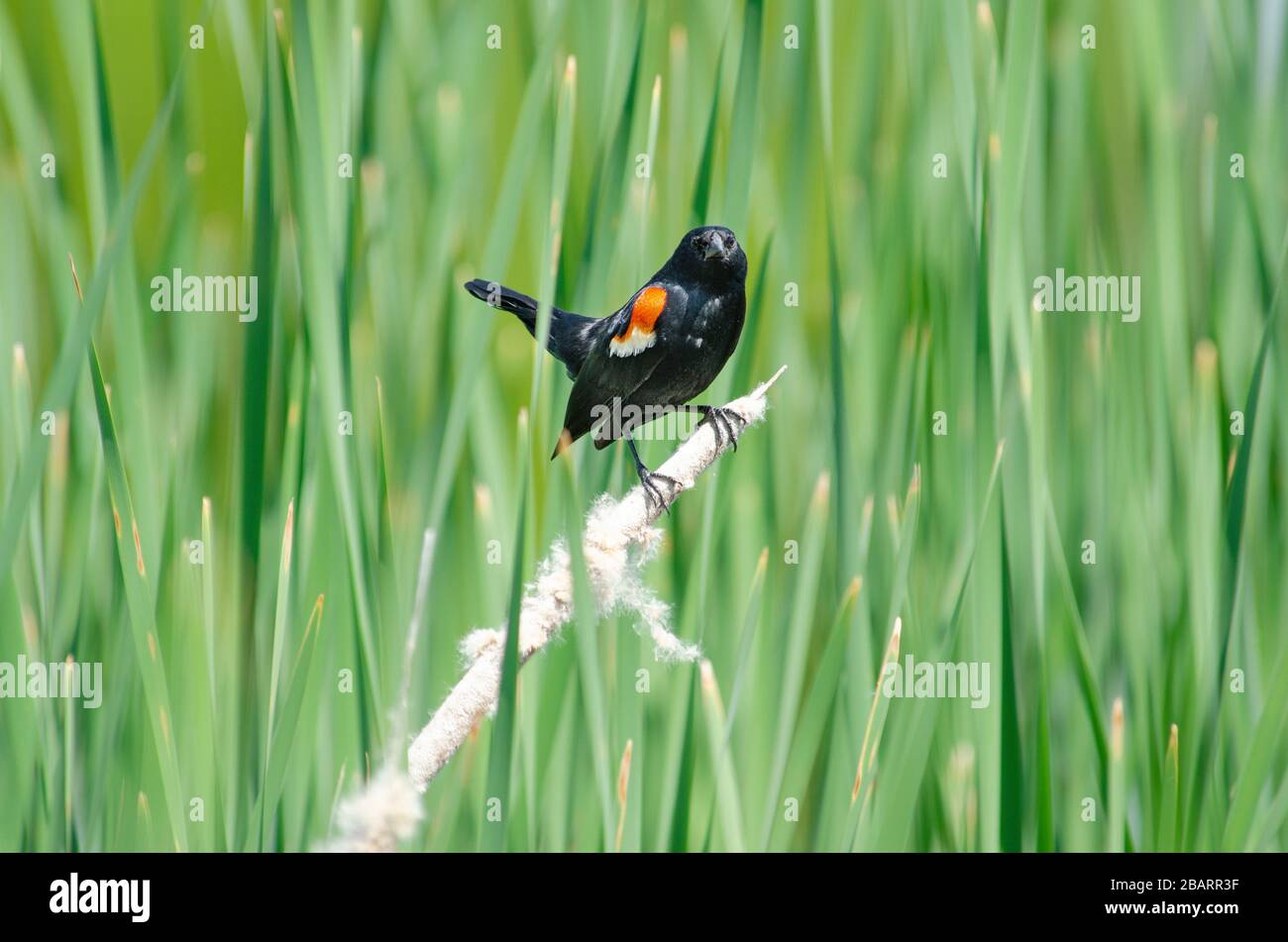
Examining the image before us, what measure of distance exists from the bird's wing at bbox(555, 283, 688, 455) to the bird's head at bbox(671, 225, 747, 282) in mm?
89

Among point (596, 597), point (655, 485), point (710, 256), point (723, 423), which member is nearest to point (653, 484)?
point (655, 485)

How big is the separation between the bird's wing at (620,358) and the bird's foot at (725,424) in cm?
41

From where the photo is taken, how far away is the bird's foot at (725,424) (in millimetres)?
2043

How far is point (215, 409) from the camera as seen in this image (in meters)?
2.10

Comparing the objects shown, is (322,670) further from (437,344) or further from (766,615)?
(766,615)

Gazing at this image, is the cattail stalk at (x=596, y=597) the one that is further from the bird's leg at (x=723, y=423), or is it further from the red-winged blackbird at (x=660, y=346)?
the red-winged blackbird at (x=660, y=346)

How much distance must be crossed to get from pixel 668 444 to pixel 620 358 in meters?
0.42

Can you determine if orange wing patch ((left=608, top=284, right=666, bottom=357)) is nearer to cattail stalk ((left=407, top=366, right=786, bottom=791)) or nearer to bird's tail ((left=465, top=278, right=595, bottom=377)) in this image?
bird's tail ((left=465, top=278, right=595, bottom=377))

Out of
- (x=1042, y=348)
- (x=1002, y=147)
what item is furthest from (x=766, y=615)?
(x=1002, y=147)

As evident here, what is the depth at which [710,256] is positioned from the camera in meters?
2.35

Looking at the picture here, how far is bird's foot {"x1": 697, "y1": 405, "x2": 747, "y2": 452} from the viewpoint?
6.70 feet

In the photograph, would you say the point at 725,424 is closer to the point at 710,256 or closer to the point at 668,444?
the point at 668,444

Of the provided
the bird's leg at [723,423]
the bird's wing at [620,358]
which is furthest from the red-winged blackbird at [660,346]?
the bird's leg at [723,423]
